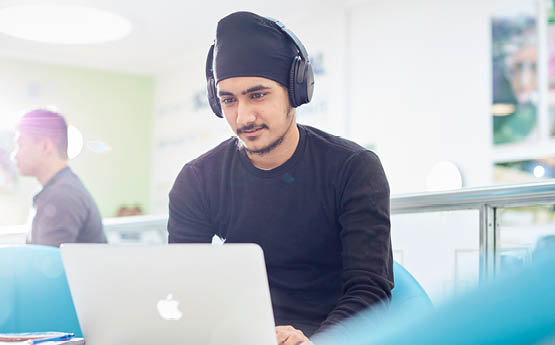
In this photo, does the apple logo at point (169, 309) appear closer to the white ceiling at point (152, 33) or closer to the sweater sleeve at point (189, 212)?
the sweater sleeve at point (189, 212)

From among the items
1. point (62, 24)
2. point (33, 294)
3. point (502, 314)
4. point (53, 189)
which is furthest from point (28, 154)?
point (62, 24)

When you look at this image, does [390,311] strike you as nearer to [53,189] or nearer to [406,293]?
[406,293]

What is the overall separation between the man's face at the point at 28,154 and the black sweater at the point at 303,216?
5.15 feet

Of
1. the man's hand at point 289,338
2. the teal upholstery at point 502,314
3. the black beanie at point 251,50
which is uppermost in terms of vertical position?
the black beanie at point 251,50

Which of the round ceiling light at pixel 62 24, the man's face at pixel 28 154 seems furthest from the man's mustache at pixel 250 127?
the round ceiling light at pixel 62 24

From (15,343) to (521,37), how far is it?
3.83m

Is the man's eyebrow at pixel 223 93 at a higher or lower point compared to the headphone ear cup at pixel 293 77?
lower

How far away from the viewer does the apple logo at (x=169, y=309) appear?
893 mm

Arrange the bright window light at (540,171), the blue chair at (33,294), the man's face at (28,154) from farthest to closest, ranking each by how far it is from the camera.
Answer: the man's face at (28,154) → the bright window light at (540,171) → the blue chair at (33,294)

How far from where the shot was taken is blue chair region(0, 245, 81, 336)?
64.8 inches

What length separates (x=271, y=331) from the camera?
87 centimetres

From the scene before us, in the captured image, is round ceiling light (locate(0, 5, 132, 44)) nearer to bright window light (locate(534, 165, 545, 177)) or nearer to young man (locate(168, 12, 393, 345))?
bright window light (locate(534, 165, 545, 177))

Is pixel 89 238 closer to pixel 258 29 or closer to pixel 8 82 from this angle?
pixel 258 29

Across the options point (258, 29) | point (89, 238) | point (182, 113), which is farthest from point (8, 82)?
point (258, 29)
